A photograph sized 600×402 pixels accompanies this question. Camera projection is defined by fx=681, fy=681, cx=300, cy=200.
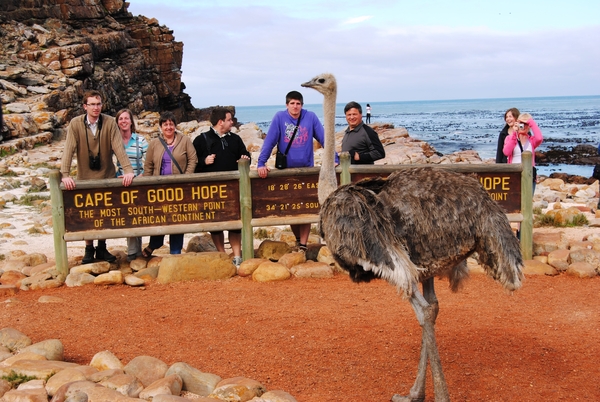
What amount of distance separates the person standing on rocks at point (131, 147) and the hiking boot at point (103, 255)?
0.77ft

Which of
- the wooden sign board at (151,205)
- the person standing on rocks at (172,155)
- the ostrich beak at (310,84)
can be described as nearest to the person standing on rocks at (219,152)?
the person standing on rocks at (172,155)

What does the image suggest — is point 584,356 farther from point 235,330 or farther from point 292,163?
point 292,163

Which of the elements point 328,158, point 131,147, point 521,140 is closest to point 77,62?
point 131,147

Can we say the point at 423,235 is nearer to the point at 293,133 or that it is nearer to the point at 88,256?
the point at 293,133

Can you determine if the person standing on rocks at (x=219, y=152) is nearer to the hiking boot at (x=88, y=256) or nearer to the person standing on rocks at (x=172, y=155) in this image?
the person standing on rocks at (x=172, y=155)

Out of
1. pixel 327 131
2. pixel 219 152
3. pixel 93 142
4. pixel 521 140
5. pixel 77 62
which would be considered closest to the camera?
pixel 327 131

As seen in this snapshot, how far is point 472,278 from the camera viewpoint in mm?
7785

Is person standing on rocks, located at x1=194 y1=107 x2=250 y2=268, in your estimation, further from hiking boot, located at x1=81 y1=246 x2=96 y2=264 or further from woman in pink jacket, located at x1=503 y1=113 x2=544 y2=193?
woman in pink jacket, located at x1=503 y1=113 x2=544 y2=193

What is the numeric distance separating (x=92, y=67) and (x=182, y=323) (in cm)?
2998

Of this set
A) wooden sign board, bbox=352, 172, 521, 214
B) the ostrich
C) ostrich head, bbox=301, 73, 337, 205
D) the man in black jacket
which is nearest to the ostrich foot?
the ostrich

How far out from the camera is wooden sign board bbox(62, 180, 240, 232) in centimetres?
796

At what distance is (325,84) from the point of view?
636cm

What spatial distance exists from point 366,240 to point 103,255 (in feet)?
16.1

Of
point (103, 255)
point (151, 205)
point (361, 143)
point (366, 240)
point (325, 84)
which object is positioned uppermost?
point (325, 84)
